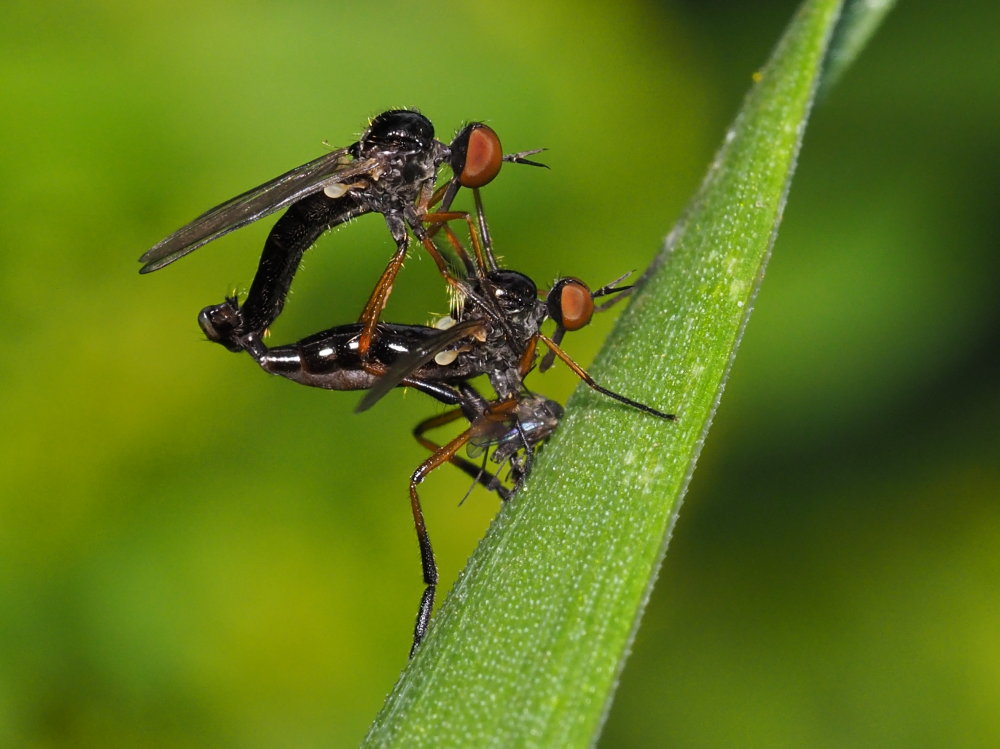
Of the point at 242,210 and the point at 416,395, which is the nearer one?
the point at 242,210

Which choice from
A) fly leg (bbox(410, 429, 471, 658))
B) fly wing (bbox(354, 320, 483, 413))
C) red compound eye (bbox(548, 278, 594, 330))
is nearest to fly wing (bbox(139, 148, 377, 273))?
fly wing (bbox(354, 320, 483, 413))

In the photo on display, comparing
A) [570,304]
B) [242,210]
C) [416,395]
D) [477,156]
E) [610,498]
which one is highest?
[242,210]

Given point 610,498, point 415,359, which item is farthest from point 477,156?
point 610,498

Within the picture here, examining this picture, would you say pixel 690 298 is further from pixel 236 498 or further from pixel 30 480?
pixel 30 480

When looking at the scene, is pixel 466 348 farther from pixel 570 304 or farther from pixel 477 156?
pixel 477 156

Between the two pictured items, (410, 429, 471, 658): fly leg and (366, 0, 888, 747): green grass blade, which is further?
(410, 429, 471, 658): fly leg

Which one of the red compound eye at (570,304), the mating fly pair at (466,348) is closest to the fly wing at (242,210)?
the mating fly pair at (466,348)

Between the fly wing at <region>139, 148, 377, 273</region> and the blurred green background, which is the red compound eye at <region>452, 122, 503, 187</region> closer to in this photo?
the fly wing at <region>139, 148, 377, 273</region>
